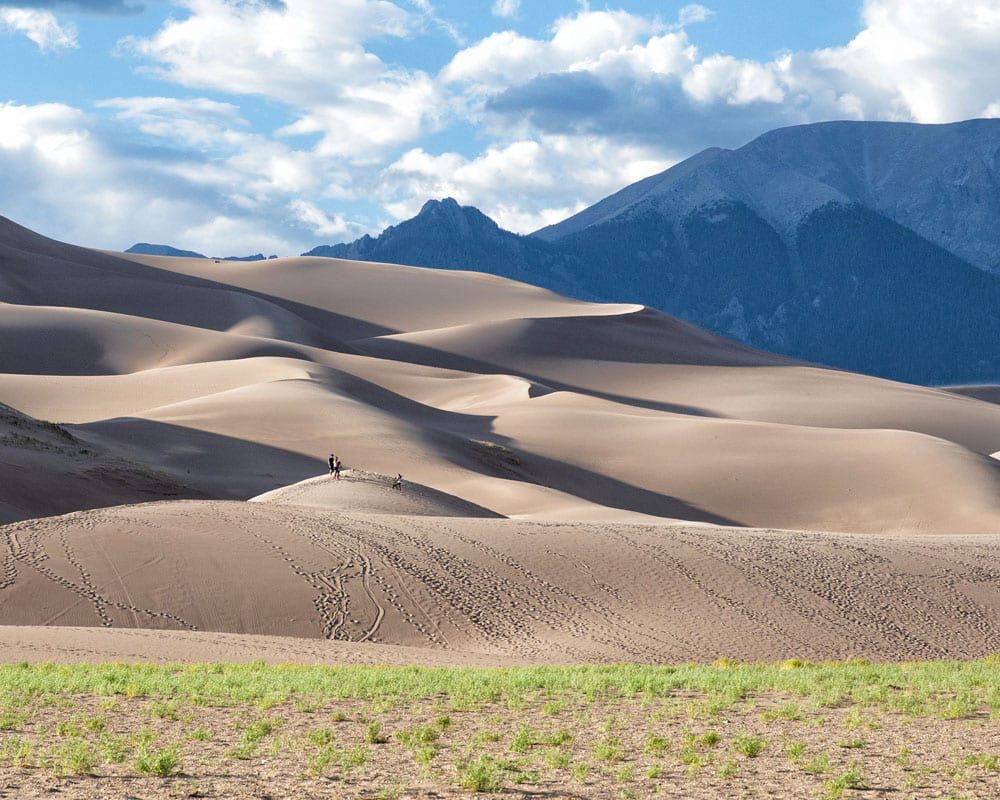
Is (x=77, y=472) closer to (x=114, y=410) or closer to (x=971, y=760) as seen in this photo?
(x=114, y=410)

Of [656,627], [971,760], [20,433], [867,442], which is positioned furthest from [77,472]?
[867,442]

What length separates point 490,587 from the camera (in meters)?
25.5

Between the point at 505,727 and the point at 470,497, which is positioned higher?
the point at 470,497

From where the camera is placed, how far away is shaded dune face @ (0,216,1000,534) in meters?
48.2

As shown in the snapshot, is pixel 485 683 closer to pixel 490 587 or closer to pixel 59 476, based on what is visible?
pixel 490 587

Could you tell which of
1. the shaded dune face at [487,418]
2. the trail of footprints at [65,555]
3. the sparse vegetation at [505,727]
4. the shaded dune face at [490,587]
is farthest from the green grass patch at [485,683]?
the shaded dune face at [487,418]

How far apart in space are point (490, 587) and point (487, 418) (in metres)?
41.2

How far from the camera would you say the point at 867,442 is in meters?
59.5

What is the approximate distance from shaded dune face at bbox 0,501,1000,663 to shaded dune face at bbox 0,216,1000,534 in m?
8.09

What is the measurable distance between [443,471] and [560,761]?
3875 cm

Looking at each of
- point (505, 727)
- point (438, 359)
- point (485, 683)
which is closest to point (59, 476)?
point (485, 683)

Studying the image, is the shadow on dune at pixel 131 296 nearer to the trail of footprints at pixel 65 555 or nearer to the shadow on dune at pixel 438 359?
the shadow on dune at pixel 438 359

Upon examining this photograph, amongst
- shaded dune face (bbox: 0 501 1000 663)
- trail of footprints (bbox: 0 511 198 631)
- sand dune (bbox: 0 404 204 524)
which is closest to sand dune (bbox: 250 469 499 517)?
sand dune (bbox: 0 404 204 524)

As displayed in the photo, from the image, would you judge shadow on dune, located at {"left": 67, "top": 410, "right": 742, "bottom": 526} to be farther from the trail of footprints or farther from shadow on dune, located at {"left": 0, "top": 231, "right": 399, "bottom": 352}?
shadow on dune, located at {"left": 0, "top": 231, "right": 399, "bottom": 352}
